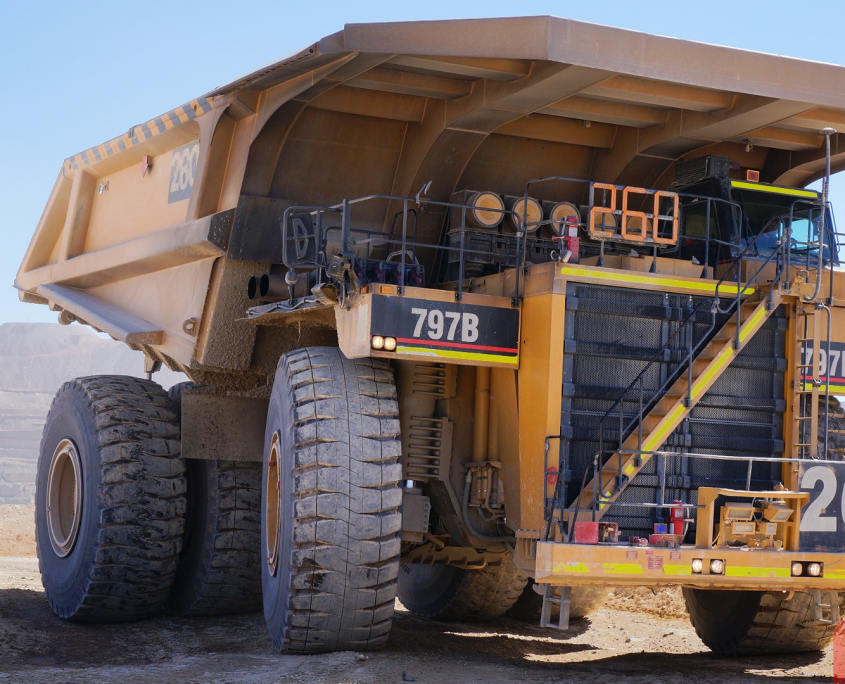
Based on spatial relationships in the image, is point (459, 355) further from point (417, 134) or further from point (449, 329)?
point (417, 134)

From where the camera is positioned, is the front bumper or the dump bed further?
the dump bed

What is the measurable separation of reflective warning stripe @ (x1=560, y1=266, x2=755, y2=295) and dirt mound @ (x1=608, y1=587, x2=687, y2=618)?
4.66m

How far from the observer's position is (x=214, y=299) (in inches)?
356

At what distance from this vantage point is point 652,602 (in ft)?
39.7

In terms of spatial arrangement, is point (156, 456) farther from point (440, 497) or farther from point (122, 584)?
point (440, 497)

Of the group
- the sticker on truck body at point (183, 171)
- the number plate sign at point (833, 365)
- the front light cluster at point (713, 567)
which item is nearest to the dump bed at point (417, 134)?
the sticker on truck body at point (183, 171)

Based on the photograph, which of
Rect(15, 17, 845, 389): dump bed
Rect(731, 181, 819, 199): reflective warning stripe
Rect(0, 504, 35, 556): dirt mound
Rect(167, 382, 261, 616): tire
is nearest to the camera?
Rect(15, 17, 845, 389): dump bed

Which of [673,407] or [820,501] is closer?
[820,501]

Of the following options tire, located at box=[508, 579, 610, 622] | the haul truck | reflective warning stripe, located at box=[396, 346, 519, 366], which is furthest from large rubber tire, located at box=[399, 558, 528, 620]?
reflective warning stripe, located at box=[396, 346, 519, 366]

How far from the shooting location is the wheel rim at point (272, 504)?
7.68 m

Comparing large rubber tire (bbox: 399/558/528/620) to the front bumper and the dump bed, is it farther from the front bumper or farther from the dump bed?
the front bumper

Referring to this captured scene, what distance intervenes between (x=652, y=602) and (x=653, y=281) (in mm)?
5590

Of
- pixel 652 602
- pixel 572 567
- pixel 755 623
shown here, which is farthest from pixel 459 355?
pixel 652 602

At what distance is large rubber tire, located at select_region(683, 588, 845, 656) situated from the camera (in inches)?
334
